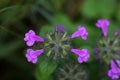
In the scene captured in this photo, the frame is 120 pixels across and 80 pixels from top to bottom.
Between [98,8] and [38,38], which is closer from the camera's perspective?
[38,38]

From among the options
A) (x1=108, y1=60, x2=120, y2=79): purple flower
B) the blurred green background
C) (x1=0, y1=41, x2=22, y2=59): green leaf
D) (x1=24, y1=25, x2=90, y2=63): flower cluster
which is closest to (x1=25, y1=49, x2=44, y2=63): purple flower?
(x1=24, y1=25, x2=90, y2=63): flower cluster

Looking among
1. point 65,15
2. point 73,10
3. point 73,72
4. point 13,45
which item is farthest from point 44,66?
point 73,10

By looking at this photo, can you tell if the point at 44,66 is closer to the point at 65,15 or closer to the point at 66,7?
the point at 65,15

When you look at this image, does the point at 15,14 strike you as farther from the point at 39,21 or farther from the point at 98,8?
the point at 98,8

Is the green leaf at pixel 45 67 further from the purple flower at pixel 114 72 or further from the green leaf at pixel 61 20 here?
the green leaf at pixel 61 20

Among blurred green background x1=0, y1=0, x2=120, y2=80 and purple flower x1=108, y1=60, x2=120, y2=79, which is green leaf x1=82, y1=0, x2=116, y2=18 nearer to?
blurred green background x1=0, y1=0, x2=120, y2=80

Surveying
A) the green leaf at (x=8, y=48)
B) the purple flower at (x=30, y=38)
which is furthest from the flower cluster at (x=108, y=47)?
the green leaf at (x=8, y=48)

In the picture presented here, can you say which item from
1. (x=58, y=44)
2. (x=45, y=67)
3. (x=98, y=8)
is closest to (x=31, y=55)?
(x=45, y=67)

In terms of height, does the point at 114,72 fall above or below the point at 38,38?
below

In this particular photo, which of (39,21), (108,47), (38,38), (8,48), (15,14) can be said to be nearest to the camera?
(38,38)
